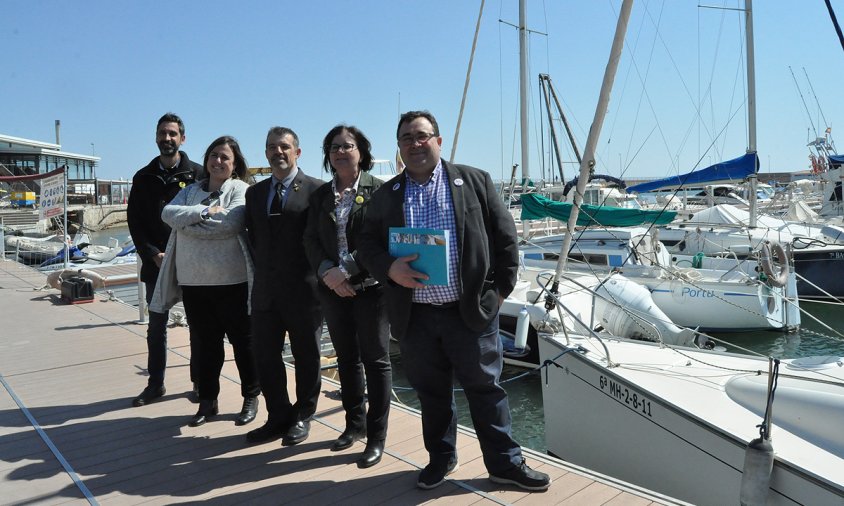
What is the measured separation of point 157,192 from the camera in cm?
429

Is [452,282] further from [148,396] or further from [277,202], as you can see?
[148,396]

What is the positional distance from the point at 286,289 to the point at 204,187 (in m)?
1.00

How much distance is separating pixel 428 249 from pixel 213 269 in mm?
1720

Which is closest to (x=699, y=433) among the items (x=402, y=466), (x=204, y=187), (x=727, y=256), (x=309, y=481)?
(x=402, y=466)

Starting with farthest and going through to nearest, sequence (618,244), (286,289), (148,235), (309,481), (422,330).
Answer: (618,244), (148,235), (286,289), (309,481), (422,330)

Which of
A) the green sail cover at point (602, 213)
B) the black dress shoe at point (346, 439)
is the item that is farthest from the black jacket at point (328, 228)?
the green sail cover at point (602, 213)

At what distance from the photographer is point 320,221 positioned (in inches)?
129

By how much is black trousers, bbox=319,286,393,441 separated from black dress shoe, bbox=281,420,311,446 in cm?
40

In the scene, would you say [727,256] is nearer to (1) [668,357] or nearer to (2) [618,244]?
(2) [618,244]

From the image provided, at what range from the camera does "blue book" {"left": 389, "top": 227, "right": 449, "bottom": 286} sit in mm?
2600

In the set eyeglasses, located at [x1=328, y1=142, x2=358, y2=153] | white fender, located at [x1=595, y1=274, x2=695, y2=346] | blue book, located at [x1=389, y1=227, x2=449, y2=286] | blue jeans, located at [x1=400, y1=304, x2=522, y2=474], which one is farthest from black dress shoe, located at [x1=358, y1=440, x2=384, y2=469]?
white fender, located at [x1=595, y1=274, x2=695, y2=346]

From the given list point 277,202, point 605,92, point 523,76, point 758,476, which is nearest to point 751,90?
point 523,76

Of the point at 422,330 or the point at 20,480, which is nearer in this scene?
the point at 422,330

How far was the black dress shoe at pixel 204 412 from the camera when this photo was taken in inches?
158
